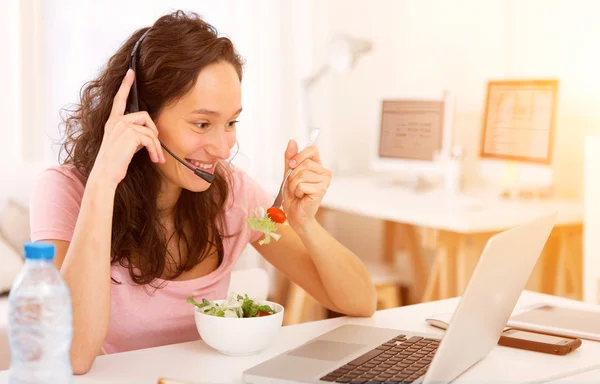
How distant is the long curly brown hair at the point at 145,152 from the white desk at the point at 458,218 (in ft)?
4.11

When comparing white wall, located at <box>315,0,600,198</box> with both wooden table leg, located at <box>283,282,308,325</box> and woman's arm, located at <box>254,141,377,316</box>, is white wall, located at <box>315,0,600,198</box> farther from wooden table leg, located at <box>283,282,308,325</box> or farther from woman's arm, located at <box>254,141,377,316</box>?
woman's arm, located at <box>254,141,377,316</box>

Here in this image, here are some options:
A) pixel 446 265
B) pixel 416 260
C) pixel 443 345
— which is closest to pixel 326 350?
pixel 443 345

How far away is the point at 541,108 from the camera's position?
300cm

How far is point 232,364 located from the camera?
1.10m

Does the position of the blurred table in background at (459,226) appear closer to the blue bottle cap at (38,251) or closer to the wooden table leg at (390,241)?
the wooden table leg at (390,241)

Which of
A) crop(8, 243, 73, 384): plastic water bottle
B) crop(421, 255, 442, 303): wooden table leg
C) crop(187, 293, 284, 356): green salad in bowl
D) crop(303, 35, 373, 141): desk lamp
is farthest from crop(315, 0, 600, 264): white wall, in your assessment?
crop(8, 243, 73, 384): plastic water bottle

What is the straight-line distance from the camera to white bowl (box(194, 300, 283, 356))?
111 cm

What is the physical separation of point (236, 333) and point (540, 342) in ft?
1.54

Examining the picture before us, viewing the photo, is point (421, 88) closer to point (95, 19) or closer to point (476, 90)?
point (476, 90)

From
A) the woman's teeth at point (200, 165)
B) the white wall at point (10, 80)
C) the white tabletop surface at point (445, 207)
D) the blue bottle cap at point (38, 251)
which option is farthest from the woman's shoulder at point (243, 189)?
the white wall at point (10, 80)

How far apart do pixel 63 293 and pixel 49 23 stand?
7.85ft

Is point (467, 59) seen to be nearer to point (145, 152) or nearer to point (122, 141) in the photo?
point (145, 152)

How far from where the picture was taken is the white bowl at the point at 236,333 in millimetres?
1110

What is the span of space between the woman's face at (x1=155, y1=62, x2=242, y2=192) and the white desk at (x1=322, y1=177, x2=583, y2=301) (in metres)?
1.34
